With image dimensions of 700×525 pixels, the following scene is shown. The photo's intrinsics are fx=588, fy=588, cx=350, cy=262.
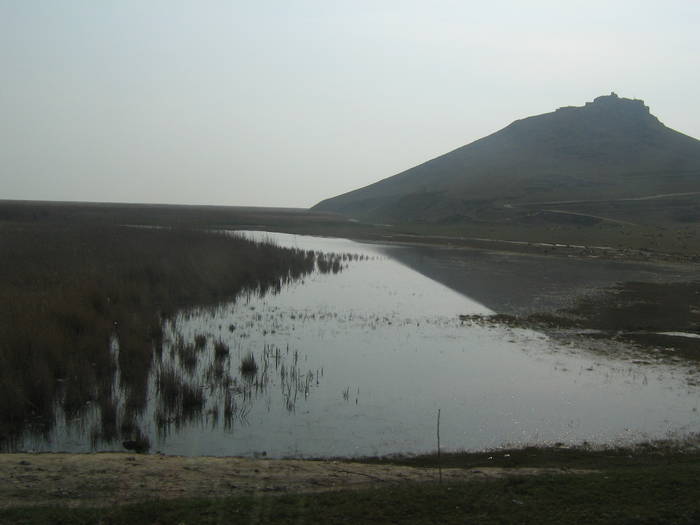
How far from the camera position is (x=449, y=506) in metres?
6.71

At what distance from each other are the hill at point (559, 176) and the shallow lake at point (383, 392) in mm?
71271

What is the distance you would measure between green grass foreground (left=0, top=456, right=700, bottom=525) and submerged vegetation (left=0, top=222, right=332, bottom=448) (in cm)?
423

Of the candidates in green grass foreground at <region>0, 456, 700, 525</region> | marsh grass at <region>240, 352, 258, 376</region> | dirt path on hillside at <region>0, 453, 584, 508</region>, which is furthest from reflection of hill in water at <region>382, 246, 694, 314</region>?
green grass foreground at <region>0, 456, 700, 525</region>

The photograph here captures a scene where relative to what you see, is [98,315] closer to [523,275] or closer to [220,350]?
[220,350]

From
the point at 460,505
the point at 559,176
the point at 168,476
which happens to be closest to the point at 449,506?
the point at 460,505

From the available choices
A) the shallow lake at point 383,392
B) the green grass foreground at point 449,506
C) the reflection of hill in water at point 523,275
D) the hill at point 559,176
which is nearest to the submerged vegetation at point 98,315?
the shallow lake at point 383,392

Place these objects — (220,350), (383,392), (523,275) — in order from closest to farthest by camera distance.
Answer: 1. (383,392)
2. (220,350)
3. (523,275)

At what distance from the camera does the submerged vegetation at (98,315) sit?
1138 cm

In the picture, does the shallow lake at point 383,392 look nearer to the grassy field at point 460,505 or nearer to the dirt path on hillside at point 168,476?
the dirt path on hillside at point 168,476

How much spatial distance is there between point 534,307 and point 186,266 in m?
16.7

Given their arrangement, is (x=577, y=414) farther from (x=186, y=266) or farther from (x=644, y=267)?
(x=644, y=267)

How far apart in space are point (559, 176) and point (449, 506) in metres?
131

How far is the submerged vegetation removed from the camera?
1138cm

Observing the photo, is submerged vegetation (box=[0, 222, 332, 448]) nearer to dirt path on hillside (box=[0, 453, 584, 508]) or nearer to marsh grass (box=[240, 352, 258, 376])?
marsh grass (box=[240, 352, 258, 376])
